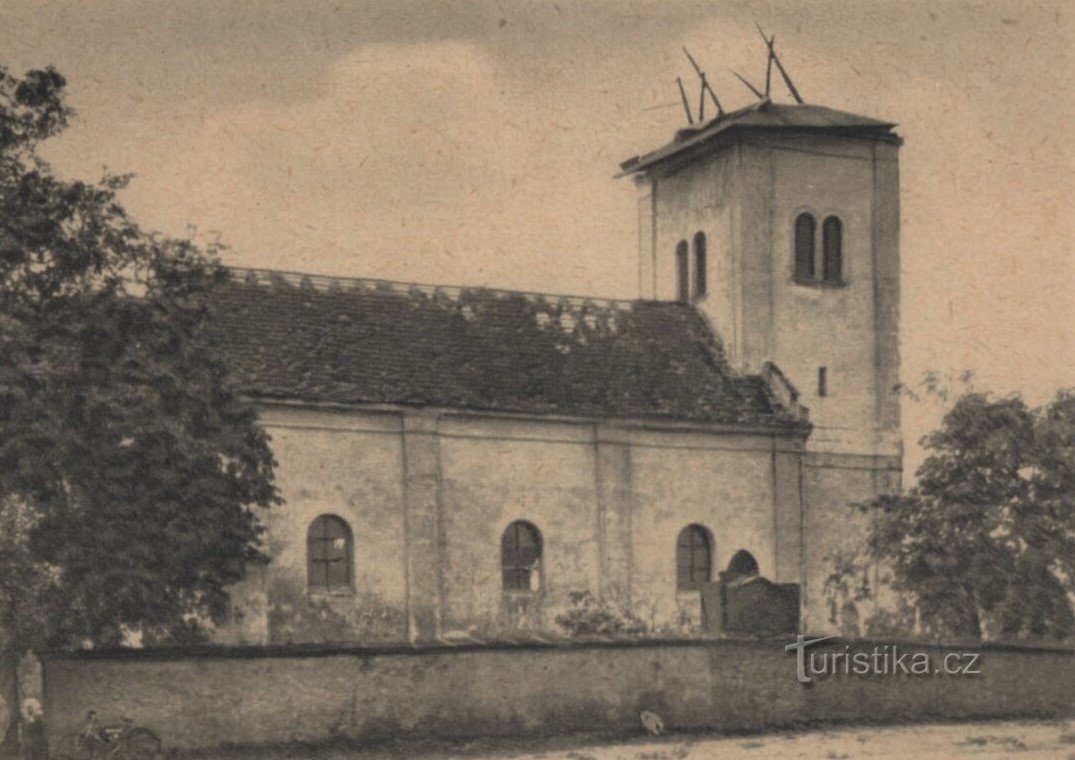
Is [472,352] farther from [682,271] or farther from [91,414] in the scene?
[91,414]

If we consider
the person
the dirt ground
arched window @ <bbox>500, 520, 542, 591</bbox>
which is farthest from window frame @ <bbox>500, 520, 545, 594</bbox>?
the person

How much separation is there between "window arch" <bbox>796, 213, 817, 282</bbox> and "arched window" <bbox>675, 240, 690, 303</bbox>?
9.13 feet

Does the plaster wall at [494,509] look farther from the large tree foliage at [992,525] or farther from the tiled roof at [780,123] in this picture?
the tiled roof at [780,123]

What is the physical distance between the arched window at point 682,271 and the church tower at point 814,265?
23 cm

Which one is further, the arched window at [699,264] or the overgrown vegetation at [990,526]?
the arched window at [699,264]

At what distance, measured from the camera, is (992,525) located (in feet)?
110

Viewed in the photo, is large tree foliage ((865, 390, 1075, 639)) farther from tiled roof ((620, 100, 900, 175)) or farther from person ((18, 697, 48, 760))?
person ((18, 697, 48, 760))

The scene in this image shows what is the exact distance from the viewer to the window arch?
39.6 m

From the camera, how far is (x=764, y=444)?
36.6 meters

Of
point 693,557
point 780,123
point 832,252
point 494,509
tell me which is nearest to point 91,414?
point 494,509

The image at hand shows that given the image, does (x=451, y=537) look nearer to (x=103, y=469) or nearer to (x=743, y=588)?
(x=743, y=588)

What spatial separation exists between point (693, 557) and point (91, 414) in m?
16.4

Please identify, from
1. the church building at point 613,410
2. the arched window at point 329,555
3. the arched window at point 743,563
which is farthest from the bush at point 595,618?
the arched window at point 329,555

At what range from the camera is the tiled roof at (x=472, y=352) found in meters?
32.9
